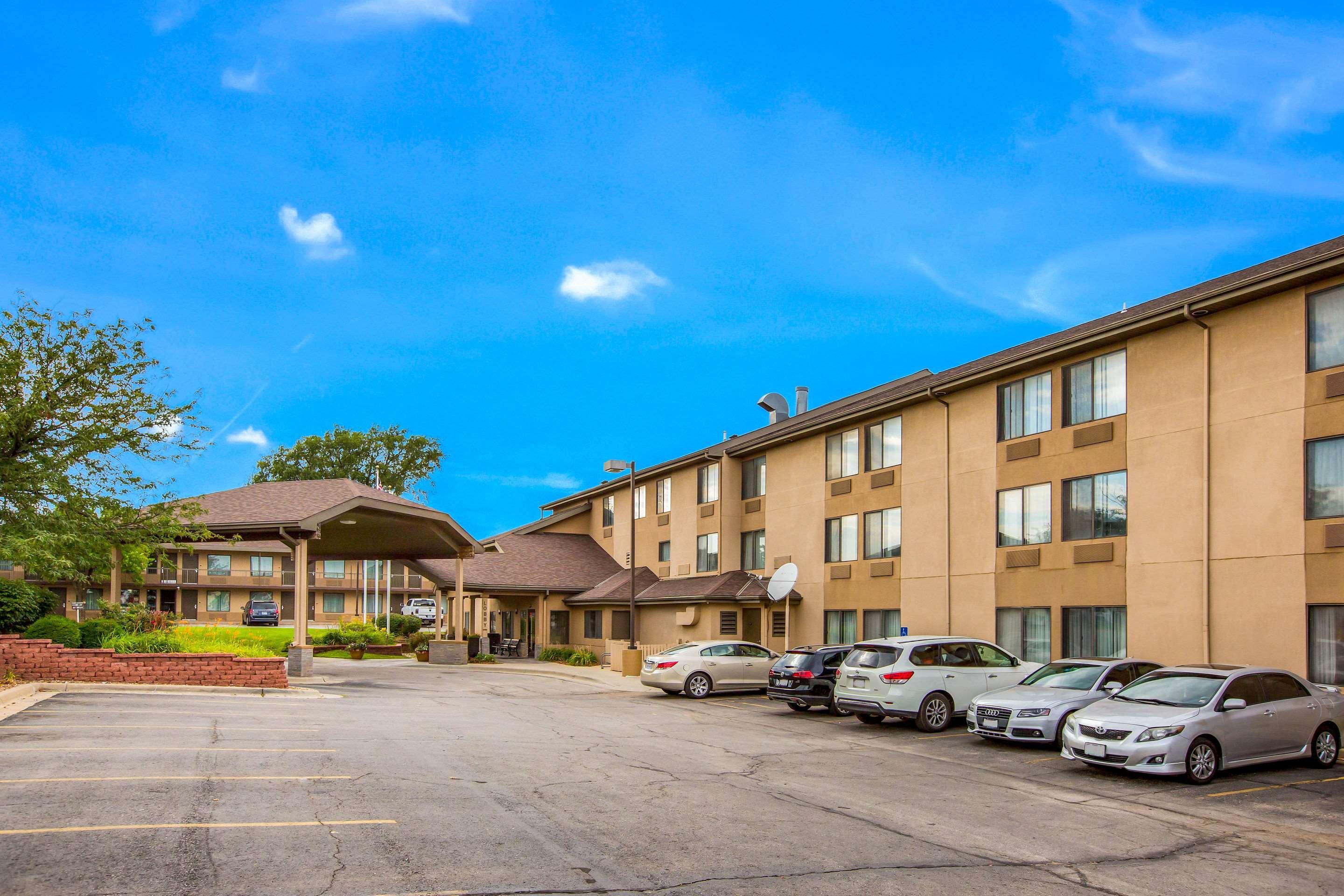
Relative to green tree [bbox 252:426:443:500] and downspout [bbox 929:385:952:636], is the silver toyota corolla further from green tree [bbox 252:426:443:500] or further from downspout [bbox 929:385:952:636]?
green tree [bbox 252:426:443:500]

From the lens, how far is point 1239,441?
19.6 meters

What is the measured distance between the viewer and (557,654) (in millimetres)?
42688

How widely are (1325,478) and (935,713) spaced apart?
25.0 ft

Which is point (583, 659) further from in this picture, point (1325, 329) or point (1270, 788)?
point (1270, 788)

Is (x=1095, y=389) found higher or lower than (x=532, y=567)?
higher

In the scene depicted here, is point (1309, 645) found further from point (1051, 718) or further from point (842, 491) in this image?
point (842, 491)

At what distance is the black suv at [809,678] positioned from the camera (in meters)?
22.4

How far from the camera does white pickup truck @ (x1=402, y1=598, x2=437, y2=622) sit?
Answer: 7106 cm

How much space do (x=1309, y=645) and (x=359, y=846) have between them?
16.1 meters

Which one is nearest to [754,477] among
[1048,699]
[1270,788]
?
[1048,699]

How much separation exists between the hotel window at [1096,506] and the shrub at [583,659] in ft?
69.5

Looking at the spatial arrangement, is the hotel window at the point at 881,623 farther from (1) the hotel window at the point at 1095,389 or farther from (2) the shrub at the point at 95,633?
(2) the shrub at the point at 95,633

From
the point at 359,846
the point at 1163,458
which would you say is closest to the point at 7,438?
the point at 359,846

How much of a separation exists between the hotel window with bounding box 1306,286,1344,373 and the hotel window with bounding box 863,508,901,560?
12027 mm
